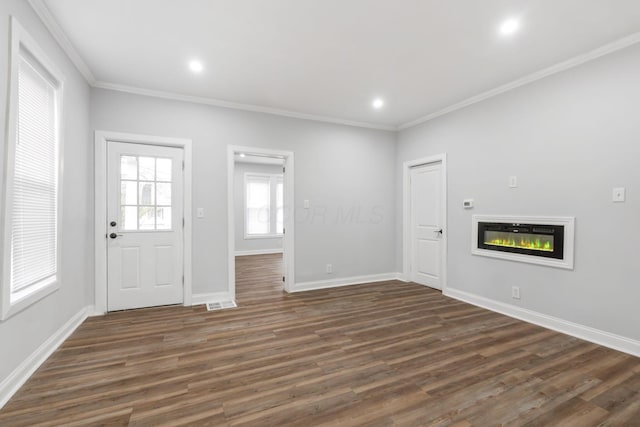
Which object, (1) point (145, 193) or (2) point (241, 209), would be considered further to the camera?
(2) point (241, 209)

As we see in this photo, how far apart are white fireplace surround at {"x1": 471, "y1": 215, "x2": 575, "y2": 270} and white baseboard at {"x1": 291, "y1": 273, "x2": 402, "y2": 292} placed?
168 cm

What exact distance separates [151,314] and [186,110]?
103 inches

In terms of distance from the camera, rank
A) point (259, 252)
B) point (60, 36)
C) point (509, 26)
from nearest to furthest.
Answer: point (509, 26), point (60, 36), point (259, 252)

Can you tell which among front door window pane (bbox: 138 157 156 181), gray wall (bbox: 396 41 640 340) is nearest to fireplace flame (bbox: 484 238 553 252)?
gray wall (bbox: 396 41 640 340)

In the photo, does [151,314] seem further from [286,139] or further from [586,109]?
[586,109]

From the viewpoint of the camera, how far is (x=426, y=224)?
481cm

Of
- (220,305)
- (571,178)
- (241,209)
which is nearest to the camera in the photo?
(571,178)

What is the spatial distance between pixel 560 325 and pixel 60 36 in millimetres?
5501

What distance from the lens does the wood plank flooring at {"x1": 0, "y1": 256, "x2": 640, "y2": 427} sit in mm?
1761

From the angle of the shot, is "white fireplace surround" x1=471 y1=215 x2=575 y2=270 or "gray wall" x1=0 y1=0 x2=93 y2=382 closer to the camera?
"gray wall" x1=0 y1=0 x2=93 y2=382

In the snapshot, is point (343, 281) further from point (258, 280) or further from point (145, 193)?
point (145, 193)

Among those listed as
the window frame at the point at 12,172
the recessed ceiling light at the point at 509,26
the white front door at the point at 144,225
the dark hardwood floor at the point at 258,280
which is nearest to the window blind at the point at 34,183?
the window frame at the point at 12,172

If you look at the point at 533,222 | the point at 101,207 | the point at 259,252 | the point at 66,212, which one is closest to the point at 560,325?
the point at 533,222

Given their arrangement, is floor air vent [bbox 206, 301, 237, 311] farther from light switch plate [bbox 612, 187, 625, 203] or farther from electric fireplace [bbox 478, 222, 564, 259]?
light switch plate [bbox 612, 187, 625, 203]
